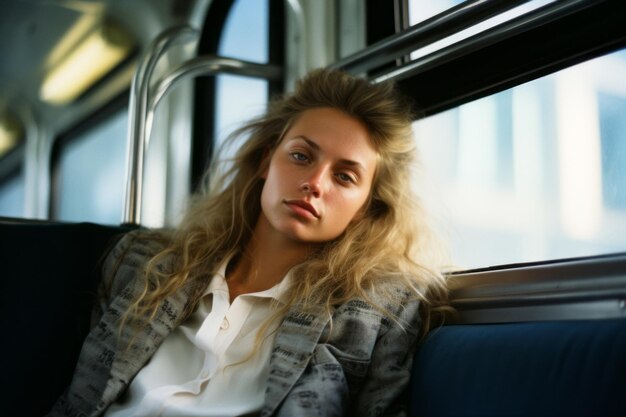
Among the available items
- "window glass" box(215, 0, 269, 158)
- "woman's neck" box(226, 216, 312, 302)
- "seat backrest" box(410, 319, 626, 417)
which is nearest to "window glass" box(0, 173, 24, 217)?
"window glass" box(215, 0, 269, 158)

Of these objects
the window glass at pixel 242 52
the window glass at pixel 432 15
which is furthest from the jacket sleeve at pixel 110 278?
the window glass at pixel 242 52

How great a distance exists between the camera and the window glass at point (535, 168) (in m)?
1.36

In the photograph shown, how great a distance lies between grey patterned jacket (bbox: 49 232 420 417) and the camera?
4.00 ft

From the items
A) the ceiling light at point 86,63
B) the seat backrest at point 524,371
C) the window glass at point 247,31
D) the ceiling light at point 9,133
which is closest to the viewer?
the seat backrest at point 524,371

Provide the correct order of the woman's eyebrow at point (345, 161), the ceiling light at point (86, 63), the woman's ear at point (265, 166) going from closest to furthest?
the woman's eyebrow at point (345, 161)
the woman's ear at point (265, 166)
the ceiling light at point (86, 63)

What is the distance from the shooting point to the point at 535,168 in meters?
1.51

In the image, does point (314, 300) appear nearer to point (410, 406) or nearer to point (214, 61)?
point (410, 406)

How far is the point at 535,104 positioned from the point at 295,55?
933mm

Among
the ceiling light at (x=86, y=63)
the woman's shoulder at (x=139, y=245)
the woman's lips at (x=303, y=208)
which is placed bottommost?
the woman's shoulder at (x=139, y=245)

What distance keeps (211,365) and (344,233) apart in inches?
15.9

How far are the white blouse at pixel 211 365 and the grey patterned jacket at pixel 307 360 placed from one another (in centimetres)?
3

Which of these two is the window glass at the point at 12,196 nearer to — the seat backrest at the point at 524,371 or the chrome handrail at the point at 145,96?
the chrome handrail at the point at 145,96

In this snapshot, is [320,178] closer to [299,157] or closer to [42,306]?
[299,157]

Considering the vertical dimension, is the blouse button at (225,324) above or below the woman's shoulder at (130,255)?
below
